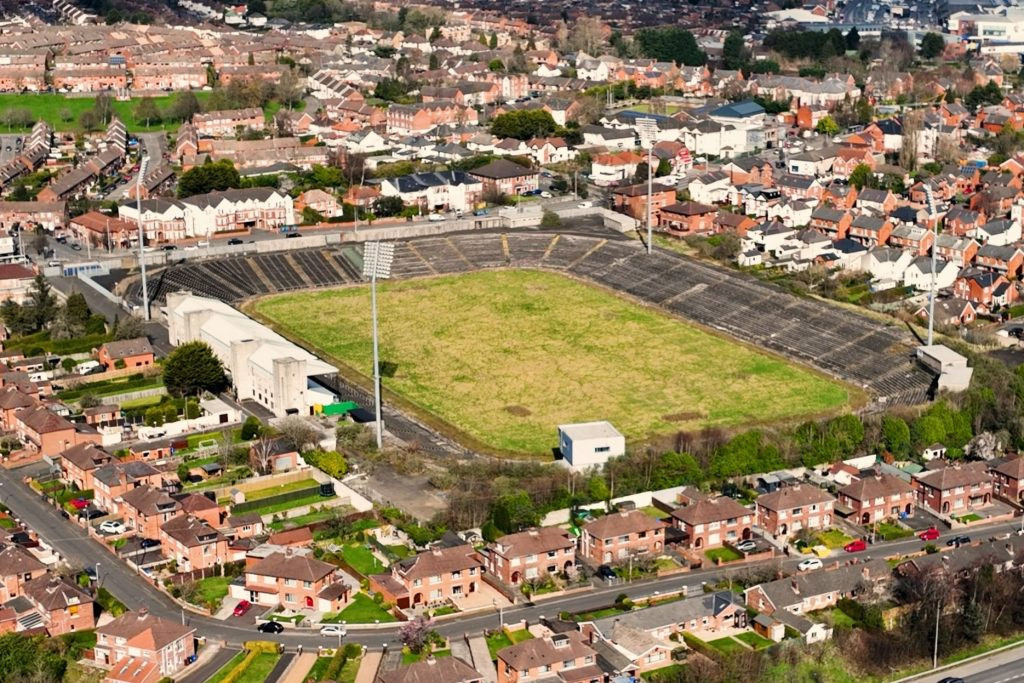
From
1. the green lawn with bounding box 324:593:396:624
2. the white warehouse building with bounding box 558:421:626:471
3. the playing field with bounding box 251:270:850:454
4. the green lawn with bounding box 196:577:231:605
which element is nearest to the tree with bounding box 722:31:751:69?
the playing field with bounding box 251:270:850:454

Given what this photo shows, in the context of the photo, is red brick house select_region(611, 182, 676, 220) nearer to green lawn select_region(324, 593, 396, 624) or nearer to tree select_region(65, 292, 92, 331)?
tree select_region(65, 292, 92, 331)

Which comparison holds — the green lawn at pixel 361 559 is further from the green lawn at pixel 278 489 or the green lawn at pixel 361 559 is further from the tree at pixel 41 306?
the tree at pixel 41 306

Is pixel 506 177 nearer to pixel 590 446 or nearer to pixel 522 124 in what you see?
pixel 522 124

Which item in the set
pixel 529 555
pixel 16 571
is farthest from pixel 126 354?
pixel 529 555

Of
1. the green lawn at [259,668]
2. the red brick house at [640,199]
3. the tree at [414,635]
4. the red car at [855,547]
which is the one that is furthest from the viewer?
the red brick house at [640,199]

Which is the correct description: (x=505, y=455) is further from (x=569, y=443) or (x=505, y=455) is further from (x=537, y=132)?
(x=537, y=132)

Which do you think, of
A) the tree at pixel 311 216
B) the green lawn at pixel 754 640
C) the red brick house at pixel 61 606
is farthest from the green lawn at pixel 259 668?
the tree at pixel 311 216
